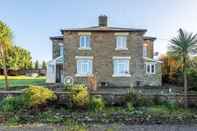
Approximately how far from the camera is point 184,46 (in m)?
19.4

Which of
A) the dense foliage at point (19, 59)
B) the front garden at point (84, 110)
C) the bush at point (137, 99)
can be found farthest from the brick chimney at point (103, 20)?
the dense foliage at point (19, 59)

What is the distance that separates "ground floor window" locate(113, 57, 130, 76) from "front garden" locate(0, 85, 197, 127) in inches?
622

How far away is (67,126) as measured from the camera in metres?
14.0

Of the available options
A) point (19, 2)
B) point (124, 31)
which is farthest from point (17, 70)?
point (19, 2)

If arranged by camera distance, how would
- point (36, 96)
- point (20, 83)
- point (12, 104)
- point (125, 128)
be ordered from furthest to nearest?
1. point (20, 83)
2. point (12, 104)
3. point (36, 96)
4. point (125, 128)

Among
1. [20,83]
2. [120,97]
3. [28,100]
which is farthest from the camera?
[20,83]

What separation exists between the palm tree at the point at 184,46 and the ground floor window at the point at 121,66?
15.7 m

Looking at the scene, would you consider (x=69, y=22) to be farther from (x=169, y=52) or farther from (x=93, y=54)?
(x=169, y=52)

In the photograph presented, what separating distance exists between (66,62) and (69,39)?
2.58 m

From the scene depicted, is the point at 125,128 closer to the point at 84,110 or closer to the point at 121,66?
the point at 84,110

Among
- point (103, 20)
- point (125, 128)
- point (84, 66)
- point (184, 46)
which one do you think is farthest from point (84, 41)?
point (125, 128)

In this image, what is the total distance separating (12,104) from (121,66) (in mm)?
18830

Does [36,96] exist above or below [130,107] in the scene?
above

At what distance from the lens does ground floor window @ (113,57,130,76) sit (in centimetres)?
3525
